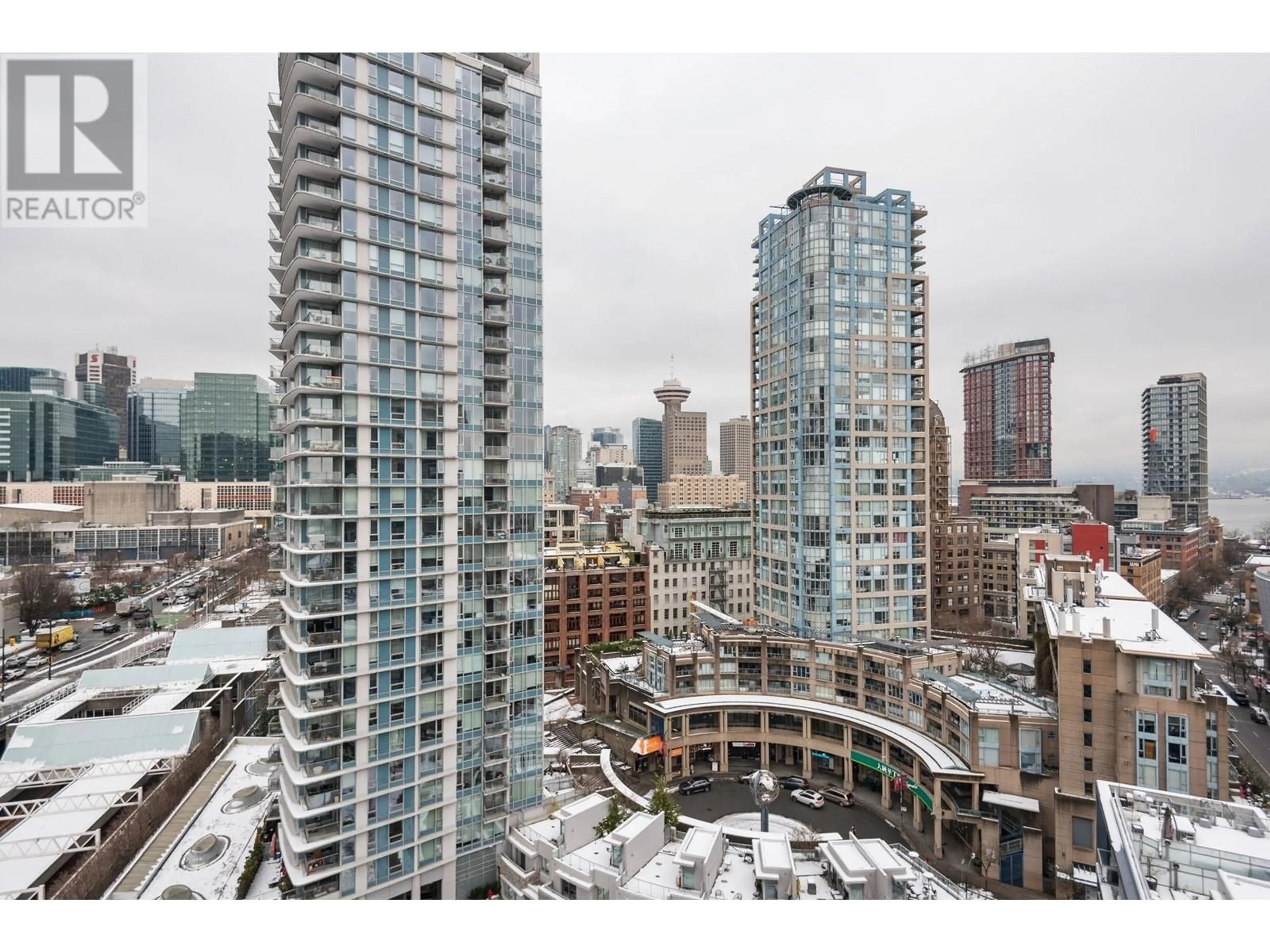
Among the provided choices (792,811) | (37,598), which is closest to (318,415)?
(792,811)

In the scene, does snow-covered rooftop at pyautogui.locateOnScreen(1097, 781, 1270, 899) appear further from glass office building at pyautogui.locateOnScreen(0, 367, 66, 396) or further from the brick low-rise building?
glass office building at pyautogui.locateOnScreen(0, 367, 66, 396)

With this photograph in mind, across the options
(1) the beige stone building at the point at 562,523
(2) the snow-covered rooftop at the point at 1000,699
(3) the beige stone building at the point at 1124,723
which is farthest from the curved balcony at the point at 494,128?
(1) the beige stone building at the point at 562,523

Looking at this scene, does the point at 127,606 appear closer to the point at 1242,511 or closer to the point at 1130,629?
the point at 1130,629

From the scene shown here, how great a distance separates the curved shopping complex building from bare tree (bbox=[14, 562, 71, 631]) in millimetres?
54534

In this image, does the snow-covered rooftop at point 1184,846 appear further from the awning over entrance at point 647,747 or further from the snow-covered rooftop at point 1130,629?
the awning over entrance at point 647,747

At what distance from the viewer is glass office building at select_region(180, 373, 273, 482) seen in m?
123

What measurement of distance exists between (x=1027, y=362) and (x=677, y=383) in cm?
9492

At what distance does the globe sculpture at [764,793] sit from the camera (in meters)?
23.7

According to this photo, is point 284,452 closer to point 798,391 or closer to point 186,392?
point 798,391

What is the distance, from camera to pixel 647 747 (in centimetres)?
3123

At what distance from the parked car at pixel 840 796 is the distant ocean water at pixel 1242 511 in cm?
4456

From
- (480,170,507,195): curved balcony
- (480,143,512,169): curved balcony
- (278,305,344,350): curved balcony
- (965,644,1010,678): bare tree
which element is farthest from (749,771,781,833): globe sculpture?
(480,143,512,169): curved balcony

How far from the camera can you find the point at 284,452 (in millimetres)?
20703

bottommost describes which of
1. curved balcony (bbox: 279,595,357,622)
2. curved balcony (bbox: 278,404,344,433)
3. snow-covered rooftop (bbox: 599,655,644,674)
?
snow-covered rooftop (bbox: 599,655,644,674)
